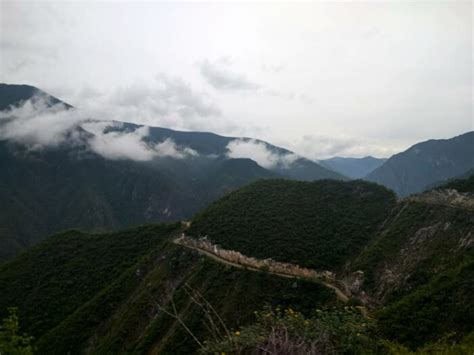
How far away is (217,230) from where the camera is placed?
68.8 meters

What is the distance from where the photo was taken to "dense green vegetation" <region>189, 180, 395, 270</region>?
189 feet

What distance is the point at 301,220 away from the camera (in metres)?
65.8

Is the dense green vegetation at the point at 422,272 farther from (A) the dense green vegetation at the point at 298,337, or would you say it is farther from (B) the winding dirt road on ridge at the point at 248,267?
(A) the dense green vegetation at the point at 298,337

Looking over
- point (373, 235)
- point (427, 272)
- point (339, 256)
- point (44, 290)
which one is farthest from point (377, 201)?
point (44, 290)

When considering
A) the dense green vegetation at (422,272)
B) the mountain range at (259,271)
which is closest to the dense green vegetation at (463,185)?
the mountain range at (259,271)

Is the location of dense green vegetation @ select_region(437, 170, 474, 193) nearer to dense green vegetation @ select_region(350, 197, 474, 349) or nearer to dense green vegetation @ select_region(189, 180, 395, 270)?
dense green vegetation @ select_region(350, 197, 474, 349)

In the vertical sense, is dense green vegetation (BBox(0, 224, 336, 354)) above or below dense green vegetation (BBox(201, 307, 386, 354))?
below

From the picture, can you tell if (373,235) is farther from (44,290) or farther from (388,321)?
(44,290)

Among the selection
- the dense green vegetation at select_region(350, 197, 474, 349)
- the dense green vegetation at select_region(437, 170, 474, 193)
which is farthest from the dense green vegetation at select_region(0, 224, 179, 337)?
the dense green vegetation at select_region(437, 170, 474, 193)

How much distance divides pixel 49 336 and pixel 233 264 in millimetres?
31192

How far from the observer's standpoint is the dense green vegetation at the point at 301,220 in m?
57.6

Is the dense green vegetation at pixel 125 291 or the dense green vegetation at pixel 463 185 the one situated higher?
the dense green vegetation at pixel 463 185

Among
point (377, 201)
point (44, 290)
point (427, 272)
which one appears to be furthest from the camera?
point (44, 290)

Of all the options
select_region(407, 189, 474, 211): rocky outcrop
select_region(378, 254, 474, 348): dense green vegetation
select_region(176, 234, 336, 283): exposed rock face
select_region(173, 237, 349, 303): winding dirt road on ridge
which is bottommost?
select_region(173, 237, 349, 303): winding dirt road on ridge
